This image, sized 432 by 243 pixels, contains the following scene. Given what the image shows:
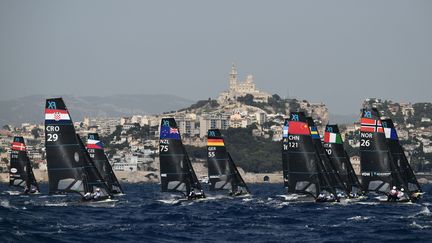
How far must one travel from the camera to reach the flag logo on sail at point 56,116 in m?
60.6

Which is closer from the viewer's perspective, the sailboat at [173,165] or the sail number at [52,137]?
the sail number at [52,137]

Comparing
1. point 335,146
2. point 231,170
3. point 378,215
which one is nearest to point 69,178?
point 378,215

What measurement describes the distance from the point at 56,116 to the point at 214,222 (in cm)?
1219

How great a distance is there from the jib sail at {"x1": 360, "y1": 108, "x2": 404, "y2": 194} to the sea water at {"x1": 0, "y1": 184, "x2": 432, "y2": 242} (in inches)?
54.4

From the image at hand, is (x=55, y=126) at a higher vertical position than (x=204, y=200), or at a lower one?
higher

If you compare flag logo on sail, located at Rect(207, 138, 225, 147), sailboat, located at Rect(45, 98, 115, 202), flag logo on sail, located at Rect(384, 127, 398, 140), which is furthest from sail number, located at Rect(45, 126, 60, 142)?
flag logo on sail, located at Rect(384, 127, 398, 140)

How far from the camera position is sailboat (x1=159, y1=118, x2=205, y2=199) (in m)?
72.2

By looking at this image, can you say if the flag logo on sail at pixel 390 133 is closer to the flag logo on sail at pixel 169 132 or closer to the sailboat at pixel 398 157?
the sailboat at pixel 398 157

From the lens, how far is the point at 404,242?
43.6 meters

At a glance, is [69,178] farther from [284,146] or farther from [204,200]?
[284,146]

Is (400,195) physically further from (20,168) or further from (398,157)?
(20,168)

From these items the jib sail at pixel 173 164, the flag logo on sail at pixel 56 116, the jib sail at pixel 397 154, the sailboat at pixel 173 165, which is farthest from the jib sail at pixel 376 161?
the flag logo on sail at pixel 56 116

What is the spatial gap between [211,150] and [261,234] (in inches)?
1363

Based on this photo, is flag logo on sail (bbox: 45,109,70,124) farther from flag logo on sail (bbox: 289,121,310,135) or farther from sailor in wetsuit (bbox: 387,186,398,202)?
sailor in wetsuit (bbox: 387,186,398,202)
